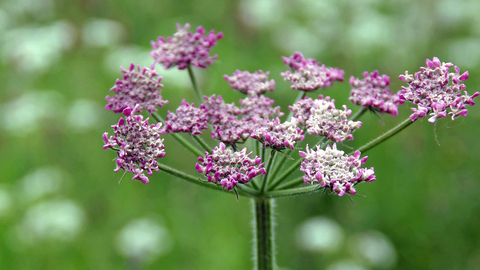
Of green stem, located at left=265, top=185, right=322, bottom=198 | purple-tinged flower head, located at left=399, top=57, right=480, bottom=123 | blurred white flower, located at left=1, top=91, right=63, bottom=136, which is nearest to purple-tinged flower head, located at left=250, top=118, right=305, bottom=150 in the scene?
green stem, located at left=265, top=185, right=322, bottom=198

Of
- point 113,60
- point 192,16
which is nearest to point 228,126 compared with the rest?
point 113,60

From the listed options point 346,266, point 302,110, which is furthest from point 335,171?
point 346,266

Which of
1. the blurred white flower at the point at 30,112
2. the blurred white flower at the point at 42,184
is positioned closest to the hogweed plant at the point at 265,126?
the blurred white flower at the point at 42,184

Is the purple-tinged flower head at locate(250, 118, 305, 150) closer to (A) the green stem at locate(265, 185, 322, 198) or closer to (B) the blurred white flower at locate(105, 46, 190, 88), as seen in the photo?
(A) the green stem at locate(265, 185, 322, 198)

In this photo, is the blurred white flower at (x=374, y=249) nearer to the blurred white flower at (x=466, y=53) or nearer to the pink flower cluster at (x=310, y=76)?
the pink flower cluster at (x=310, y=76)

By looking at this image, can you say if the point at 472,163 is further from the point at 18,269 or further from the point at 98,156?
the point at 18,269

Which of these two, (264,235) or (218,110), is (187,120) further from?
(264,235)
